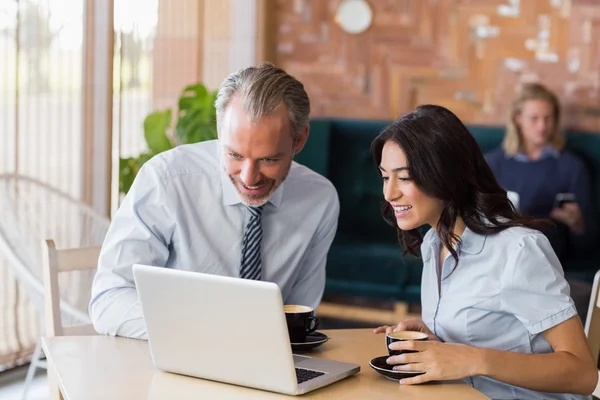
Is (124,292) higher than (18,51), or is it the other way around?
(18,51)

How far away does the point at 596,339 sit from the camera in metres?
2.16

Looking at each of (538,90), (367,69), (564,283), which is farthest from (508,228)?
(367,69)

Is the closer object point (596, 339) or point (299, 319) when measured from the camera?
point (299, 319)

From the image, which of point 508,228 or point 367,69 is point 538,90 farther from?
point 508,228

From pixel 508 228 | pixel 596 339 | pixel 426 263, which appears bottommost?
pixel 596 339

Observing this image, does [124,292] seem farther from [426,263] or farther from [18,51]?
[18,51]

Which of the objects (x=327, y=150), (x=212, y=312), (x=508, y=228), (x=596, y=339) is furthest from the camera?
(x=327, y=150)

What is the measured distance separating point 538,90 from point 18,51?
2.75 metres

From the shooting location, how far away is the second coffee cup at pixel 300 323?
187 centimetres

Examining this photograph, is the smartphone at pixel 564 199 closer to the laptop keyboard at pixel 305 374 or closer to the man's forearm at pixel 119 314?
the man's forearm at pixel 119 314

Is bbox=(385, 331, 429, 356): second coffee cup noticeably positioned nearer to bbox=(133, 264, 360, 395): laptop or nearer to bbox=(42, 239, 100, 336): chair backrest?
bbox=(133, 264, 360, 395): laptop

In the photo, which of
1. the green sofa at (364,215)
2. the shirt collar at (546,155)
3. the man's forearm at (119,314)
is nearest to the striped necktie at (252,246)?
the man's forearm at (119,314)

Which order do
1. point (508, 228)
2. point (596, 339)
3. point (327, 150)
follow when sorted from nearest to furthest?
point (508, 228)
point (596, 339)
point (327, 150)

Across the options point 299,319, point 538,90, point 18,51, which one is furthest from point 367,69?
point 299,319
